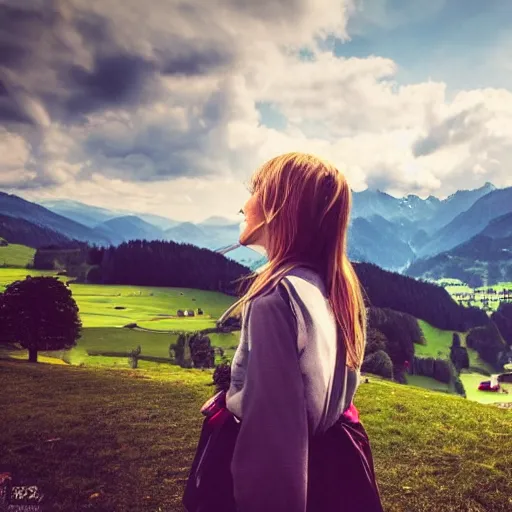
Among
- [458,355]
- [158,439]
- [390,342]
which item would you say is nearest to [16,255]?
[158,439]

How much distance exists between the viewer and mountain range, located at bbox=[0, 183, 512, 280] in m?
6.88

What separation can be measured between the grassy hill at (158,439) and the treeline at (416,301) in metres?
2.33

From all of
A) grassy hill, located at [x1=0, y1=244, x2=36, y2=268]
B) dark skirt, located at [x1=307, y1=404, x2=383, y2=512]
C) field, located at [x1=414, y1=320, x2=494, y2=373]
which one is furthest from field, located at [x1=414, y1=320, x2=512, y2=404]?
dark skirt, located at [x1=307, y1=404, x2=383, y2=512]

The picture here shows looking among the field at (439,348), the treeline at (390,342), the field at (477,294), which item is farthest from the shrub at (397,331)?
the field at (477,294)

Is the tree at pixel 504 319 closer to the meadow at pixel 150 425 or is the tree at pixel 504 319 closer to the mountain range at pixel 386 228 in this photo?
the mountain range at pixel 386 228

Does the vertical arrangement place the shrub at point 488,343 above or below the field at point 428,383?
above

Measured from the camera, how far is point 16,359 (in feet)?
19.3

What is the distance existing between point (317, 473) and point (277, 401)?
0.36 metres

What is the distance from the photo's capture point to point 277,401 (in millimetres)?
1105

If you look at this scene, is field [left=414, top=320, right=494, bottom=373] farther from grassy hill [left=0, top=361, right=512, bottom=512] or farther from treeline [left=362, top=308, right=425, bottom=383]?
grassy hill [left=0, top=361, right=512, bottom=512]

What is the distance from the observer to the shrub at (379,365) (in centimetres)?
749

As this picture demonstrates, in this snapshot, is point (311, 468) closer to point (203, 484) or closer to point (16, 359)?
point (203, 484)

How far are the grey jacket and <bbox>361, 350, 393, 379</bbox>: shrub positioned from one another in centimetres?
656

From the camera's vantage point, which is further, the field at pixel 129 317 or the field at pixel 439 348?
the field at pixel 439 348
